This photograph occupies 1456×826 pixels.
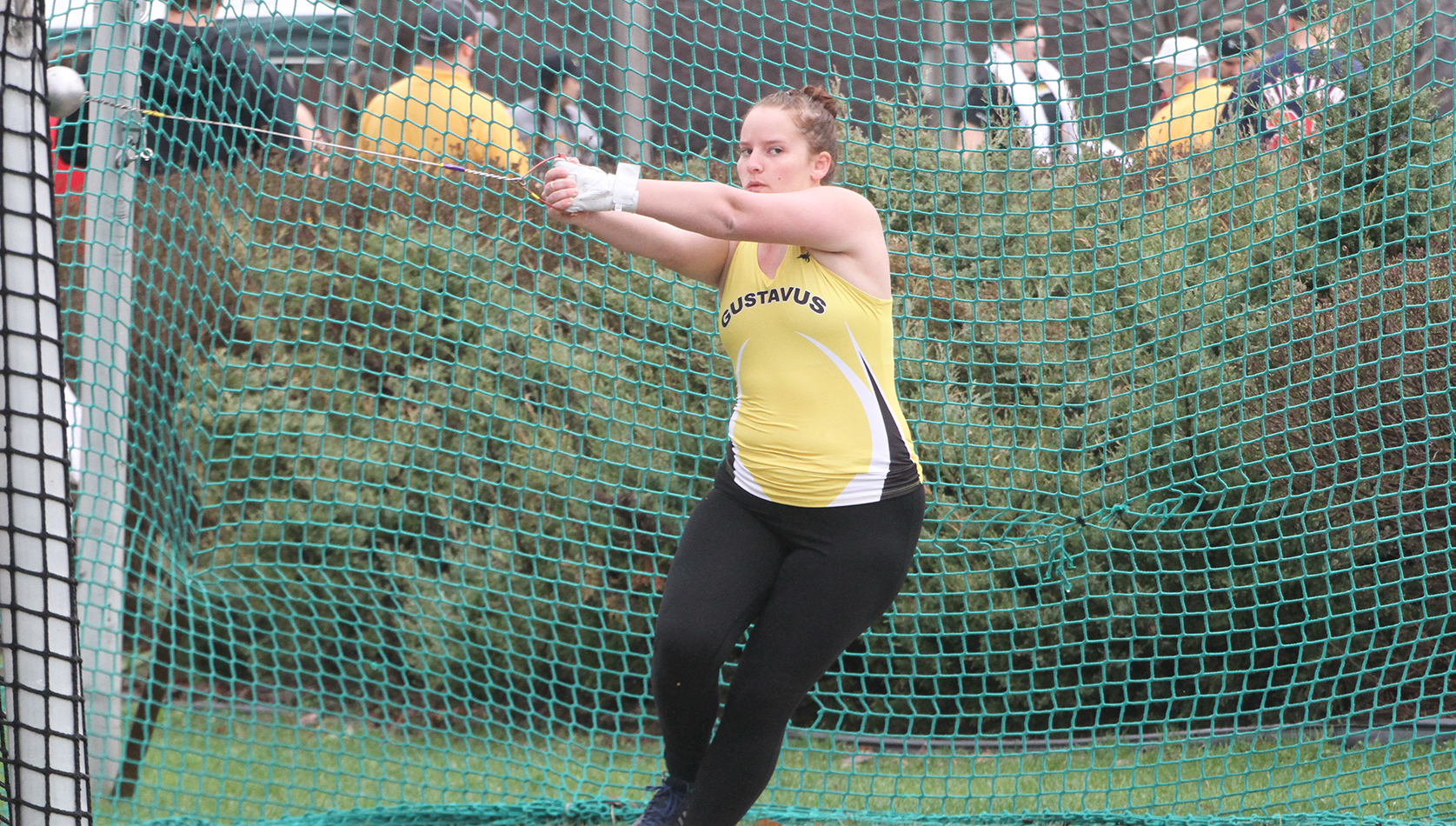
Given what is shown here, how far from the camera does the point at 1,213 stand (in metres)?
1.79

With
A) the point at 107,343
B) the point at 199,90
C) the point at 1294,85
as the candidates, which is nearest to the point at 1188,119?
the point at 1294,85

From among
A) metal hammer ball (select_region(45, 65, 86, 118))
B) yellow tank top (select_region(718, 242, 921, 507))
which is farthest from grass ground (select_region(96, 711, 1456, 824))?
metal hammer ball (select_region(45, 65, 86, 118))

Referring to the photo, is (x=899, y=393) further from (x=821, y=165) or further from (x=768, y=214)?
(x=768, y=214)

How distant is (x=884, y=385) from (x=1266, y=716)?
258cm

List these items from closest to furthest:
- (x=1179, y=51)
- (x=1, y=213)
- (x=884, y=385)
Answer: (x=1, y=213)
(x=884, y=385)
(x=1179, y=51)

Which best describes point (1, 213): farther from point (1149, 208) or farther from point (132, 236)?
point (1149, 208)

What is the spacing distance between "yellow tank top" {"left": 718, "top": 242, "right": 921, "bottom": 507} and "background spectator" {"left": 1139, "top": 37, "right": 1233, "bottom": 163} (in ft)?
5.59

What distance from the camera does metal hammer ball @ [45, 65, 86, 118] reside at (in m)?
1.89

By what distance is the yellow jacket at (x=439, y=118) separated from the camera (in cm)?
399

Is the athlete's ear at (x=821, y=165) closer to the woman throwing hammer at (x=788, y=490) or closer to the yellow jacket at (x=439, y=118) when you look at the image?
the woman throwing hammer at (x=788, y=490)

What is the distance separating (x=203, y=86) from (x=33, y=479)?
2518mm

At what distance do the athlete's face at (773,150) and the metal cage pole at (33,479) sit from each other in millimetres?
1257

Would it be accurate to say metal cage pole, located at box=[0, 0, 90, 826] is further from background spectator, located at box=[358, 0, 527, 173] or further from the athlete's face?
background spectator, located at box=[358, 0, 527, 173]

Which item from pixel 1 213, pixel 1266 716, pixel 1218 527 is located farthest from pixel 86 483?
pixel 1266 716
